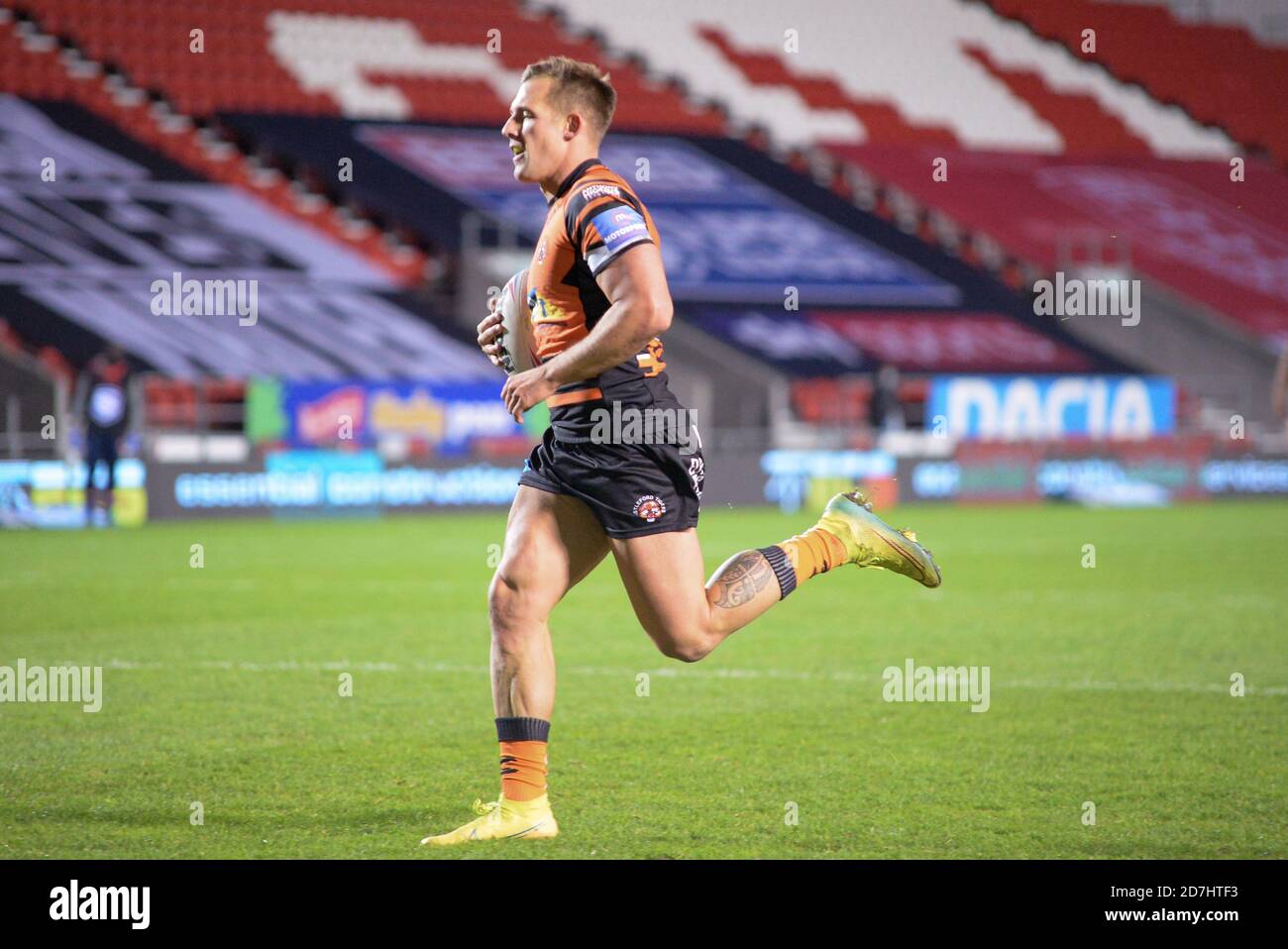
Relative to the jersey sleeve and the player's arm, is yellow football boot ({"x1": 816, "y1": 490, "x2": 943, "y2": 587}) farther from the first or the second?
the jersey sleeve

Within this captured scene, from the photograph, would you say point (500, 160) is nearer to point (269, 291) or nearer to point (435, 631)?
point (269, 291)

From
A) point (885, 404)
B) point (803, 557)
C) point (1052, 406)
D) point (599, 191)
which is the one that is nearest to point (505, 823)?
point (803, 557)

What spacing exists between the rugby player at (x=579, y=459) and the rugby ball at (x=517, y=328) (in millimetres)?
144

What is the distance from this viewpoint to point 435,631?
1016 centimetres

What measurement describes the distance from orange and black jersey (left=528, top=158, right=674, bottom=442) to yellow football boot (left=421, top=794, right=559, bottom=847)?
1.05 meters

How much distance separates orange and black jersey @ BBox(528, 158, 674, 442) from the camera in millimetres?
4703

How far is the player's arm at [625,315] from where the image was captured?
4625 mm

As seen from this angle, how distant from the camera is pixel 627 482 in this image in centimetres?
479

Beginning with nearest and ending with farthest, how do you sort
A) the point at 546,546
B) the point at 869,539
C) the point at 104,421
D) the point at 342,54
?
the point at 546,546 → the point at 869,539 → the point at 104,421 → the point at 342,54

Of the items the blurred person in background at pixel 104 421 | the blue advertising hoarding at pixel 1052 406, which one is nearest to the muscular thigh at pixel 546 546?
the blurred person in background at pixel 104 421

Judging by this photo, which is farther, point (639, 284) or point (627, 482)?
point (627, 482)

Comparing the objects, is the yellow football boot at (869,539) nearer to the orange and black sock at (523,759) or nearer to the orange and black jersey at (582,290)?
the orange and black jersey at (582,290)

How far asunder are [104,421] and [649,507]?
15.0 meters

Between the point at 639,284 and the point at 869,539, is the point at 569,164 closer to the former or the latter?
the point at 639,284
